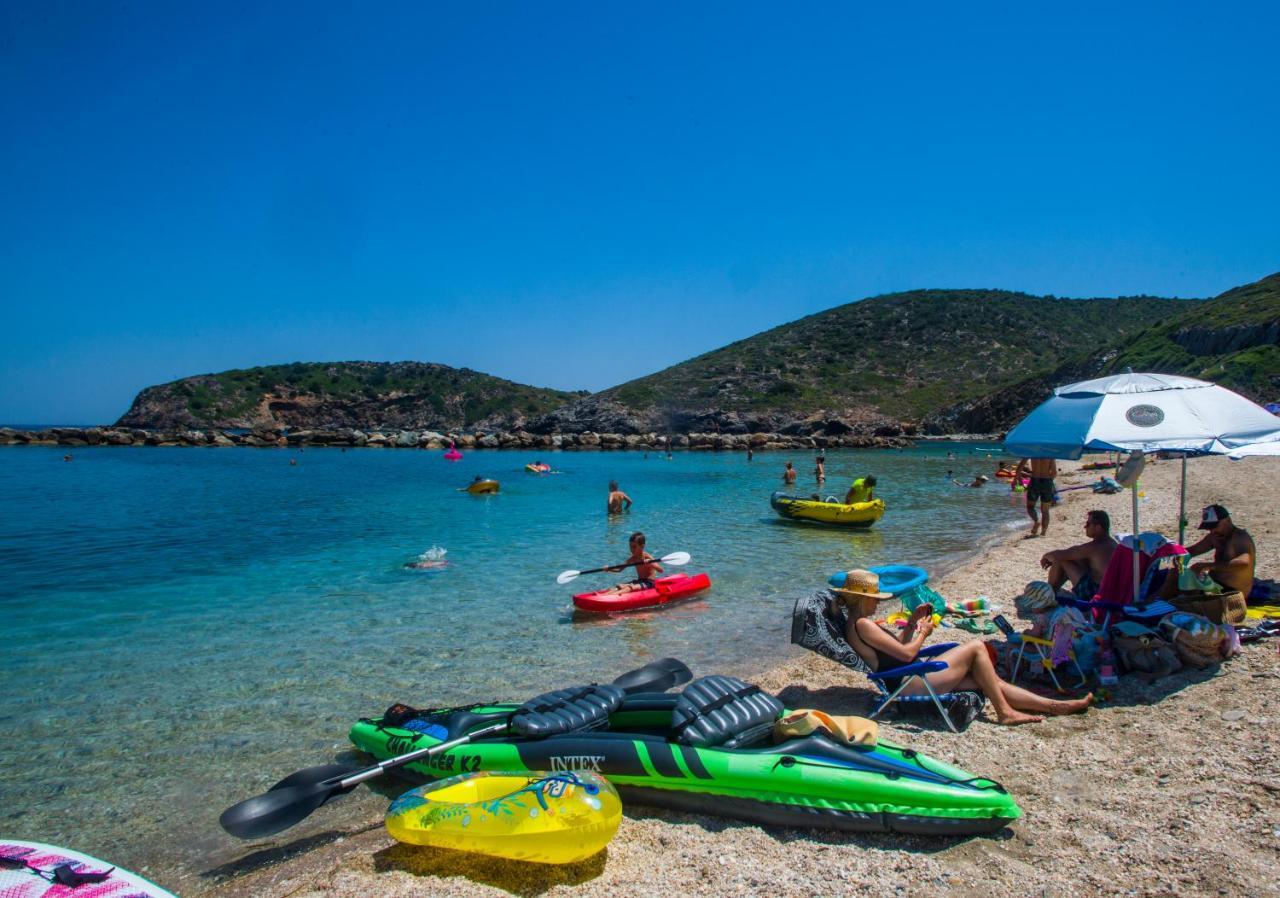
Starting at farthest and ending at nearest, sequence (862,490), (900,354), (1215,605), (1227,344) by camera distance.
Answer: (900,354), (1227,344), (862,490), (1215,605)

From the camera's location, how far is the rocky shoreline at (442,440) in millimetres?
70625

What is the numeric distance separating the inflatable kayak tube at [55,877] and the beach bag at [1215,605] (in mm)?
7480

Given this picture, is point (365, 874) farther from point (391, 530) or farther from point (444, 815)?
point (391, 530)

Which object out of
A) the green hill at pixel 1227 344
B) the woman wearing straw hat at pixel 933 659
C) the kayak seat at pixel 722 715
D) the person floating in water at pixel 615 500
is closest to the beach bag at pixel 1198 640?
the woman wearing straw hat at pixel 933 659

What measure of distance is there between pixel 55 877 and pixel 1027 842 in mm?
4659

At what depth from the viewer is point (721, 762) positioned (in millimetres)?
4500

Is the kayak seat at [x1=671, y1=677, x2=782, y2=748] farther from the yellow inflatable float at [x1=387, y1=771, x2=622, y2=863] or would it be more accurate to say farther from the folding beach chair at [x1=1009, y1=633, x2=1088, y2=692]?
the folding beach chair at [x1=1009, y1=633, x2=1088, y2=692]

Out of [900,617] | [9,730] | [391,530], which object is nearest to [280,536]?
[391,530]

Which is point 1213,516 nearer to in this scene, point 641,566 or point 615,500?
point 641,566

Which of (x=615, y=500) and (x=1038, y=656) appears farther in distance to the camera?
(x=615, y=500)

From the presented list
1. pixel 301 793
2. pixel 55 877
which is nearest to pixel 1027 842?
pixel 301 793

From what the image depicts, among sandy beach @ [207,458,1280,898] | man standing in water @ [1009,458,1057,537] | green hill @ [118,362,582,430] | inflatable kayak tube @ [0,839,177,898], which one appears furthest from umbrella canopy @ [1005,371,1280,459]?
green hill @ [118,362,582,430]

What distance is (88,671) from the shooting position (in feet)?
27.6

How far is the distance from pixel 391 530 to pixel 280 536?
107 inches
